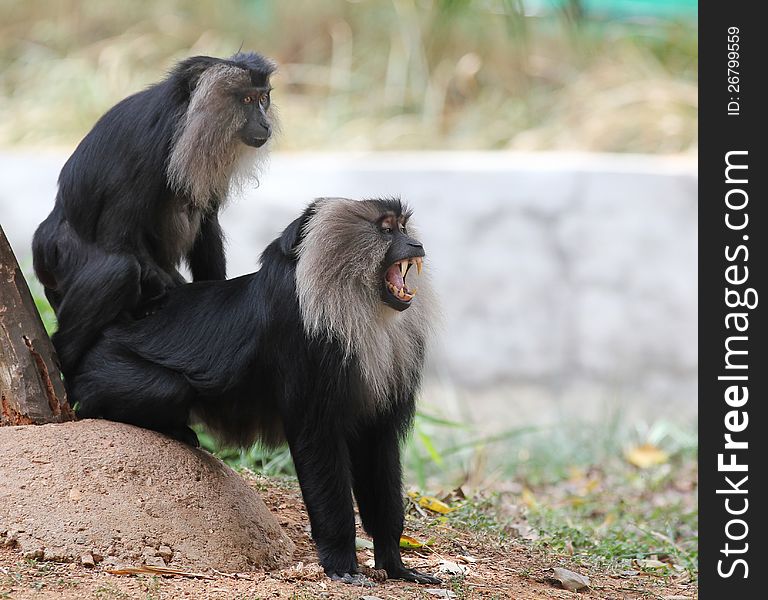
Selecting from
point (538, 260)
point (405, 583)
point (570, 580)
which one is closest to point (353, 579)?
point (405, 583)

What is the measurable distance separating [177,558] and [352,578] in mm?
576

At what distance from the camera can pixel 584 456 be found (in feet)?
24.5

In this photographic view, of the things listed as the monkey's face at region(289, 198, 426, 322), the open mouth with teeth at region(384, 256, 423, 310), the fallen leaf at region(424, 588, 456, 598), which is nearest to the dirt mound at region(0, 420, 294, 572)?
the fallen leaf at region(424, 588, 456, 598)

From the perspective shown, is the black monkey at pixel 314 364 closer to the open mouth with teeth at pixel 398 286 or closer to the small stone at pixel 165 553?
the open mouth with teeth at pixel 398 286

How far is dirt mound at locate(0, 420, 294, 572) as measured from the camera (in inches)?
135

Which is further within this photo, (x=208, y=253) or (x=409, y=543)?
(x=208, y=253)

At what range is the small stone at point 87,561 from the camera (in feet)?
11.0

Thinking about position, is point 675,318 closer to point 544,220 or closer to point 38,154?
point 544,220

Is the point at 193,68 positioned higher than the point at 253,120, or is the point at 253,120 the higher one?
the point at 193,68

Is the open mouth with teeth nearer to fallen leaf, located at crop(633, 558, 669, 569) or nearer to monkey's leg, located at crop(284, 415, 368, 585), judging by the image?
monkey's leg, located at crop(284, 415, 368, 585)

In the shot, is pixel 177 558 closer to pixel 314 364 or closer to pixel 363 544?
pixel 314 364

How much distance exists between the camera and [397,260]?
354cm
